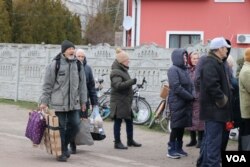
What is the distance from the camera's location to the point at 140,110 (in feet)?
46.6

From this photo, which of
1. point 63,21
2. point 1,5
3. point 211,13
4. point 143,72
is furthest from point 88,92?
point 63,21

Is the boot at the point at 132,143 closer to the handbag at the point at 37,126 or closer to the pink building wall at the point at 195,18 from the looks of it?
the handbag at the point at 37,126

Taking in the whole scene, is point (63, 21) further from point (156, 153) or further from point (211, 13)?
point (156, 153)

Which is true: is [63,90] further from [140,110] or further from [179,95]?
[140,110]

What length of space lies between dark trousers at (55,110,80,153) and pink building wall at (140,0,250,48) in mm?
13288

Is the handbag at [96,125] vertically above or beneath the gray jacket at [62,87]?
beneath

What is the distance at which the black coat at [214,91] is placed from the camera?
8.19 m

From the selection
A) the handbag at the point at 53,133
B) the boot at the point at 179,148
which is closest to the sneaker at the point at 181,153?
the boot at the point at 179,148

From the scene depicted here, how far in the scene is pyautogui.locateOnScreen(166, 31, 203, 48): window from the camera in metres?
22.3

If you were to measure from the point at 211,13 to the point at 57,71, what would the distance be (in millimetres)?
13927

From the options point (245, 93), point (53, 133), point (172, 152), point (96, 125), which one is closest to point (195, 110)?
point (172, 152)

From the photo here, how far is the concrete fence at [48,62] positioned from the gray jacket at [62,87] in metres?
5.47

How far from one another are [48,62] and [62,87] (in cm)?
873

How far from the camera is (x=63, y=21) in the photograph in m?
41.1
